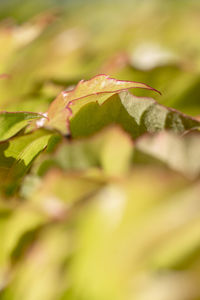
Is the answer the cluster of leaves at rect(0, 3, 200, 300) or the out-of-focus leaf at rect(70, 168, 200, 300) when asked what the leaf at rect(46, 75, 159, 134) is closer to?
the cluster of leaves at rect(0, 3, 200, 300)

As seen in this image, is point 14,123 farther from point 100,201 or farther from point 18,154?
point 100,201

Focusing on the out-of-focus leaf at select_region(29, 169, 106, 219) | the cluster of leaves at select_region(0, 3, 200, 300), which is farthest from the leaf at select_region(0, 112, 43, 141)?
the out-of-focus leaf at select_region(29, 169, 106, 219)

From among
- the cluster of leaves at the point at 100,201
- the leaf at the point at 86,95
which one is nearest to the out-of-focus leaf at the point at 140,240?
the cluster of leaves at the point at 100,201

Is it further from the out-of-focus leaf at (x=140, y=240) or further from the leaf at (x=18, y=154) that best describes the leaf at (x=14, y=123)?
the out-of-focus leaf at (x=140, y=240)

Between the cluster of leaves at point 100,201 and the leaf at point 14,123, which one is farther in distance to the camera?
the leaf at point 14,123

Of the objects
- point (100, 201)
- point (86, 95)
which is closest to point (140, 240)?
point (100, 201)

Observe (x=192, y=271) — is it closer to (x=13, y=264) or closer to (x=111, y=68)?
(x=13, y=264)
